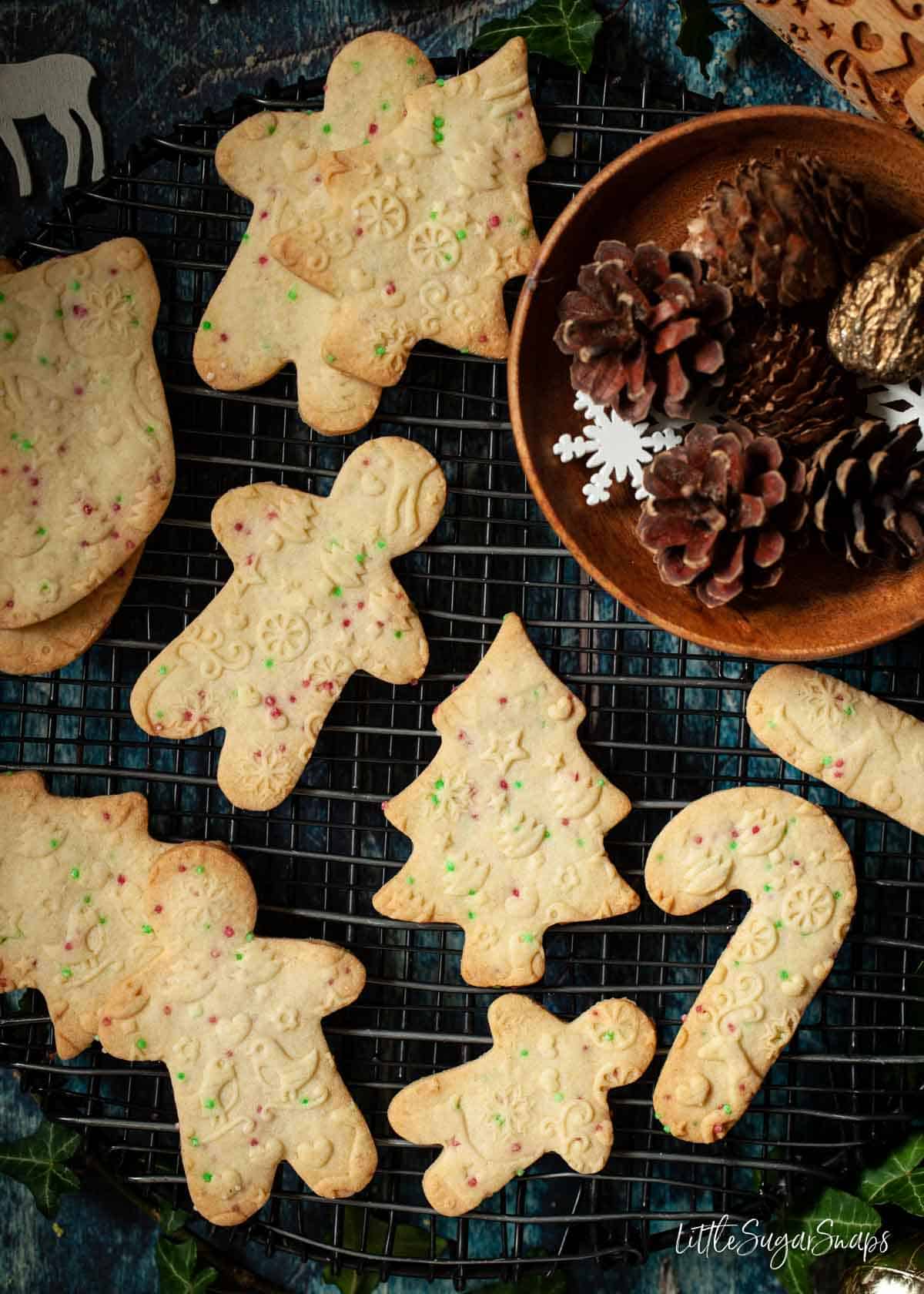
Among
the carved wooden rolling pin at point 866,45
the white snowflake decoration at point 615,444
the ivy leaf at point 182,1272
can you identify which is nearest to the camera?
the carved wooden rolling pin at point 866,45

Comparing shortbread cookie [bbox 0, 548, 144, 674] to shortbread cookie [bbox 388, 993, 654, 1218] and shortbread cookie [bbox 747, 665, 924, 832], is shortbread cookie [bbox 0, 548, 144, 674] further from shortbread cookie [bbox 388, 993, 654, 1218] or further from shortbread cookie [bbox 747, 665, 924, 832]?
shortbread cookie [bbox 747, 665, 924, 832]

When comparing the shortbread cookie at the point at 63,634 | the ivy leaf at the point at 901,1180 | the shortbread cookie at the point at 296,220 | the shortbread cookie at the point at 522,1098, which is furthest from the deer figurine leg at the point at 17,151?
the ivy leaf at the point at 901,1180

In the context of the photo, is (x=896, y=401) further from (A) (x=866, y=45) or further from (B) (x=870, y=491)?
(A) (x=866, y=45)

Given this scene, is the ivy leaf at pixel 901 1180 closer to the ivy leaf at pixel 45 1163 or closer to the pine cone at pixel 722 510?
the pine cone at pixel 722 510

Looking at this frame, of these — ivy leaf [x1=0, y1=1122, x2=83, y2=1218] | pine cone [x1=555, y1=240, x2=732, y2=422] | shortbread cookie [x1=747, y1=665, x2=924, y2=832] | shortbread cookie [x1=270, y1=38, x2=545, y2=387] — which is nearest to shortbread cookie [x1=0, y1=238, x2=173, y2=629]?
shortbread cookie [x1=270, y1=38, x2=545, y2=387]

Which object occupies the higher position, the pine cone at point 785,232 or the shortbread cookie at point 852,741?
the pine cone at point 785,232

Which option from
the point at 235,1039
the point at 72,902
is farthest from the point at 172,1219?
the point at 72,902
